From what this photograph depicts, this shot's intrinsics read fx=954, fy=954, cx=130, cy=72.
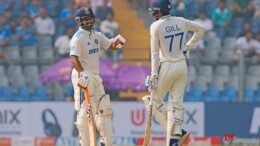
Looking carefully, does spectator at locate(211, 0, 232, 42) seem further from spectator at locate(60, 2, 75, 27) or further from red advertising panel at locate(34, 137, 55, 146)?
red advertising panel at locate(34, 137, 55, 146)

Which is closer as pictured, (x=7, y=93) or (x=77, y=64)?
(x=77, y=64)

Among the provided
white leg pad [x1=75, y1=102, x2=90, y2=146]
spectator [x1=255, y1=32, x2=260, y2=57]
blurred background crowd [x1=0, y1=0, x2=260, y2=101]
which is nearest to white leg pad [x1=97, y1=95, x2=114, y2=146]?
white leg pad [x1=75, y1=102, x2=90, y2=146]

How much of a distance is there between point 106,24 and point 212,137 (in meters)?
4.83

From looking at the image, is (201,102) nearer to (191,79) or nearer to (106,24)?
(191,79)

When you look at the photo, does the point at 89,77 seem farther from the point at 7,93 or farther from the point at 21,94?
the point at 7,93

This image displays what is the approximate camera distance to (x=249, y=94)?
71.4ft

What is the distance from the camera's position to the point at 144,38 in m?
24.3

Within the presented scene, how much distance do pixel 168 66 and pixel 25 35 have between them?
966cm

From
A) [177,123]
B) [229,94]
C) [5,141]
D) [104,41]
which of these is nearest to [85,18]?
[104,41]

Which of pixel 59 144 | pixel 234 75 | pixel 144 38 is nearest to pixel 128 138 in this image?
pixel 59 144

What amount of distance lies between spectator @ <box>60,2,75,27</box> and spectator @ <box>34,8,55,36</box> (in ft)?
1.03

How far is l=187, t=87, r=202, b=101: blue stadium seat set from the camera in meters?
21.8

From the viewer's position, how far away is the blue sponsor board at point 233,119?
822 inches

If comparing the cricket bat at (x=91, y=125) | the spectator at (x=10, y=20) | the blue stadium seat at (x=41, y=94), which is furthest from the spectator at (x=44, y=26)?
the cricket bat at (x=91, y=125)
